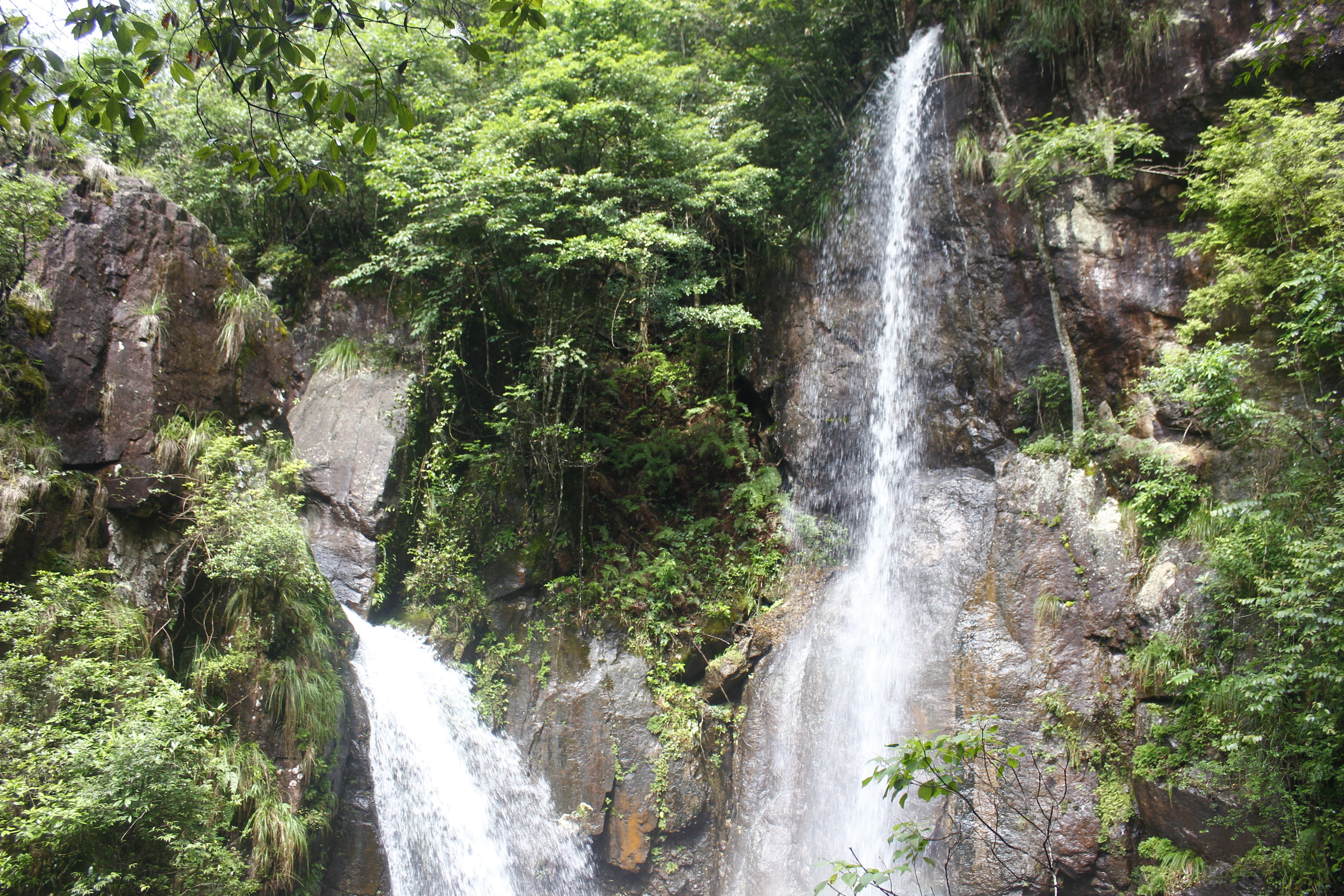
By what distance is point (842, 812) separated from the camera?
661 centimetres

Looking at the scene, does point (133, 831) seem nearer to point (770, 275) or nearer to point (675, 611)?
point (675, 611)

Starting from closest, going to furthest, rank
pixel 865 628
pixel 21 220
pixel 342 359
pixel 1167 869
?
pixel 1167 869, pixel 21 220, pixel 865 628, pixel 342 359

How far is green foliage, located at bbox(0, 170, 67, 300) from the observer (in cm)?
514

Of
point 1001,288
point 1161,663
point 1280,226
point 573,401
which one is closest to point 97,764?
point 573,401

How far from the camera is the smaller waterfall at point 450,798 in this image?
6.23 metres

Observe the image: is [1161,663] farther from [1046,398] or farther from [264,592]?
[264,592]

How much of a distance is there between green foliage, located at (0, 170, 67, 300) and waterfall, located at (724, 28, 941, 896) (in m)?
7.06

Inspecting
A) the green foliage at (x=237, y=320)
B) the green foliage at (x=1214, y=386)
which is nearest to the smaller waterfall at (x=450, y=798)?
the green foliage at (x=237, y=320)

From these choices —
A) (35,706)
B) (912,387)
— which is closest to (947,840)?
(912,387)

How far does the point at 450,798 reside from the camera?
6.64 m

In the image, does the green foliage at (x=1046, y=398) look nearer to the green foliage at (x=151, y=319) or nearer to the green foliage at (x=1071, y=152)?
the green foliage at (x=1071, y=152)

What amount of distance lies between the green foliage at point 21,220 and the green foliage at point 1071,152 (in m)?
8.39

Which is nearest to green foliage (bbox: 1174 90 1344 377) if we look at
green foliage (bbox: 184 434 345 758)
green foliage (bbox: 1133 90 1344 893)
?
green foliage (bbox: 1133 90 1344 893)

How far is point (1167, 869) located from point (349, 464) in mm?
8239
